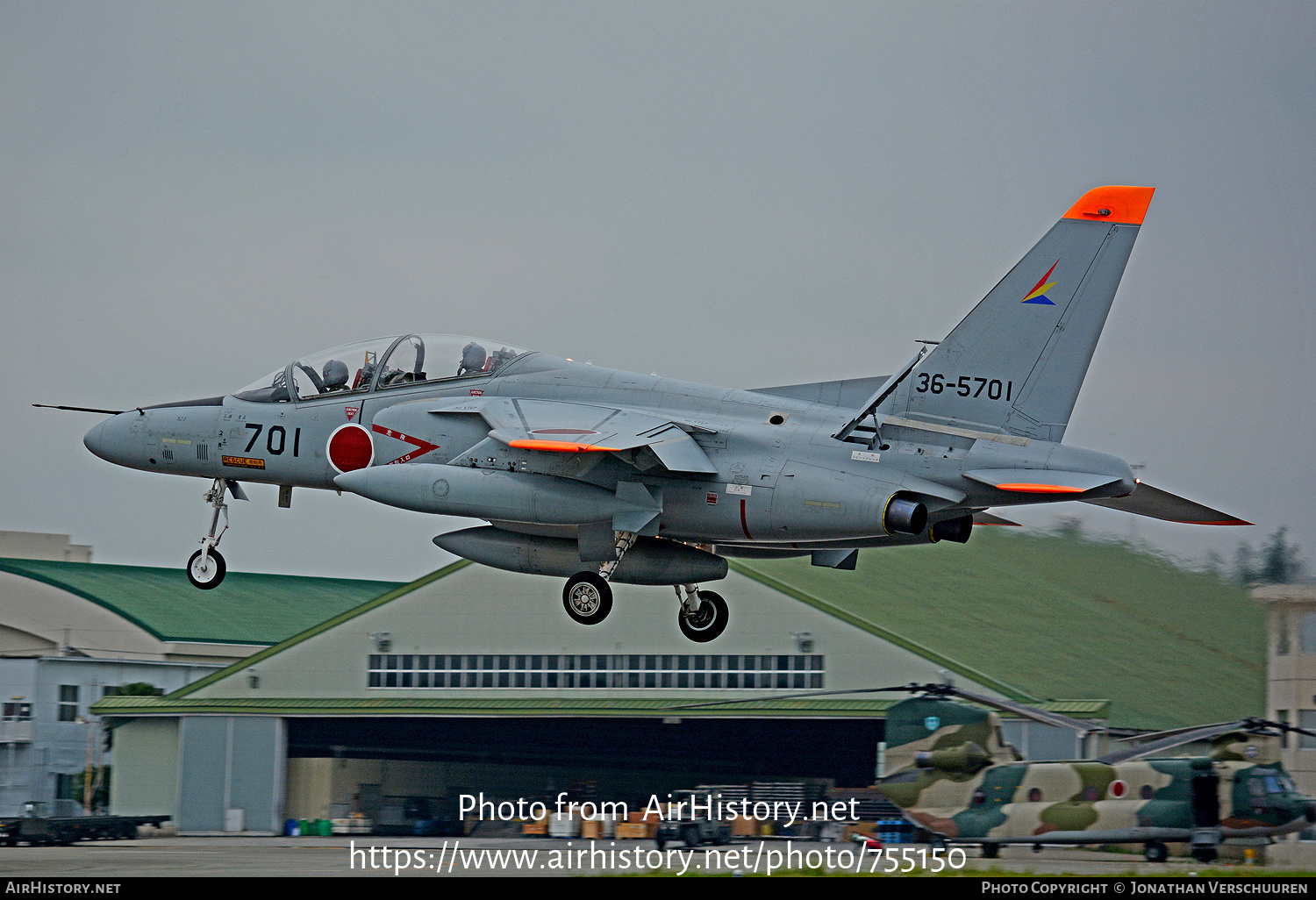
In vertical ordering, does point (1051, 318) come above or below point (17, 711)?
above

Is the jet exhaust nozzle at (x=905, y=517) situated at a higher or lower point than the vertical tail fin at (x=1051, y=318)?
lower

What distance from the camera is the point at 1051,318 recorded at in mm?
17156

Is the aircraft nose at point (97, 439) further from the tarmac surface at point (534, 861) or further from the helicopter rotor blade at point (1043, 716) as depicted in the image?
the helicopter rotor blade at point (1043, 716)

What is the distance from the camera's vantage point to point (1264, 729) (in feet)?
92.4

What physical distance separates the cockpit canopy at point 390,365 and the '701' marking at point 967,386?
5505mm

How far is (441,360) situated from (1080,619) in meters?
17.8

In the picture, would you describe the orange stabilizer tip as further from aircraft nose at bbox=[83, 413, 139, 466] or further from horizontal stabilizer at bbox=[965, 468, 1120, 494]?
aircraft nose at bbox=[83, 413, 139, 466]

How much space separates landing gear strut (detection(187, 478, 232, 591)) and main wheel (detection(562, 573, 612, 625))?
5104mm

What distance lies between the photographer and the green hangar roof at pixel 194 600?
51750 mm

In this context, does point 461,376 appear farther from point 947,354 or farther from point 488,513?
point 947,354

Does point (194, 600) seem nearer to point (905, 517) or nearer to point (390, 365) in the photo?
point (390, 365)

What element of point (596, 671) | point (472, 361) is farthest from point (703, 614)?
point (596, 671)

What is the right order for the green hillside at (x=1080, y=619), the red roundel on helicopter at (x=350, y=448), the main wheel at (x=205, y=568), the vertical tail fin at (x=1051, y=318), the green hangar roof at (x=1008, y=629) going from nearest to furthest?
1. the vertical tail fin at (x=1051, y=318)
2. the red roundel on helicopter at (x=350, y=448)
3. the main wheel at (x=205, y=568)
4. the green hillside at (x=1080, y=619)
5. the green hangar roof at (x=1008, y=629)

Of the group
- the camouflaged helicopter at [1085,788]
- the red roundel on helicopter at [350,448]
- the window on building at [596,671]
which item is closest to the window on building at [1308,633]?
the camouflaged helicopter at [1085,788]
